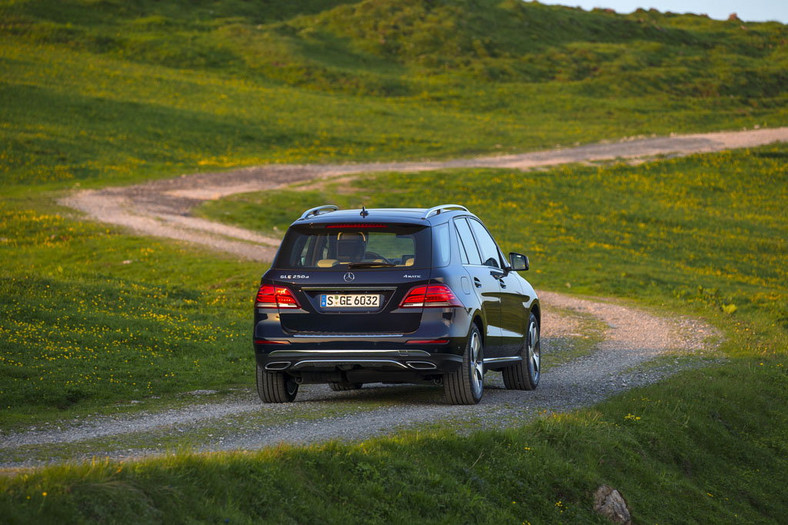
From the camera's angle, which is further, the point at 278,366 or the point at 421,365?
the point at 278,366

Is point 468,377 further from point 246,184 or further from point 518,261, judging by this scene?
point 246,184

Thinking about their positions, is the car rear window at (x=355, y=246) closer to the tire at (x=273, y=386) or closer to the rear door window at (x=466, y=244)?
the rear door window at (x=466, y=244)

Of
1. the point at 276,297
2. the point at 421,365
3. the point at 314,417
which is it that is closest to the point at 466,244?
the point at 421,365

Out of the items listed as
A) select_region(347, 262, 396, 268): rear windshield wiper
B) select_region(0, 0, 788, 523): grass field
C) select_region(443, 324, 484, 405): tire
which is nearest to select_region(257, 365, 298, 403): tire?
select_region(347, 262, 396, 268): rear windshield wiper

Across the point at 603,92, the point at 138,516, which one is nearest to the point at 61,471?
the point at 138,516

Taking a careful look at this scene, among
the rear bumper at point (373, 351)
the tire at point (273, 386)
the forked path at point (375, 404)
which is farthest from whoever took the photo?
the tire at point (273, 386)

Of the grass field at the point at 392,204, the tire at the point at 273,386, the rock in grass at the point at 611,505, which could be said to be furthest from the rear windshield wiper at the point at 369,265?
the rock in grass at the point at 611,505

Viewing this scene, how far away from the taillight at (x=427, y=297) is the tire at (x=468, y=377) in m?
0.63

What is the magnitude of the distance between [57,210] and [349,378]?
2941cm

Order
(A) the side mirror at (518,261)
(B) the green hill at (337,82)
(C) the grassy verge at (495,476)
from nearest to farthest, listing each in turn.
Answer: (C) the grassy verge at (495,476), (A) the side mirror at (518,261), (B) the green hill at (337,82)

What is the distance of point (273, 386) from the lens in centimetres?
1233

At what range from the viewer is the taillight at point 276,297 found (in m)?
11.4

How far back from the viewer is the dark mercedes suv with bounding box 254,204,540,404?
11.1 meters

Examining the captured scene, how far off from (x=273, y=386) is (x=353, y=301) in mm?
1826
